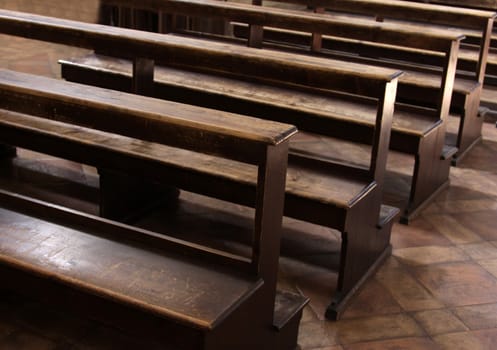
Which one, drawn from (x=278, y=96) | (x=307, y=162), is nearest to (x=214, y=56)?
(x=307, y=162)

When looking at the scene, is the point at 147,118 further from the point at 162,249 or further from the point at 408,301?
the point at 408,301

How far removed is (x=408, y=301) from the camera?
2781mm

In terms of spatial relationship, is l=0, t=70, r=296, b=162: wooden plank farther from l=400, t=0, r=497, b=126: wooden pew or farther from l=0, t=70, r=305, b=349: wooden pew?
l=400, t=0, r=497, b=126: wooden pew

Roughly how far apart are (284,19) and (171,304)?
83.3 inches

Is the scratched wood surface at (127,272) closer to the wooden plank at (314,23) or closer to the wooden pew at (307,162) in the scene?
the wooden pew at (307,162)

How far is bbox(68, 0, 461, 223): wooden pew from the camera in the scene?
341cm

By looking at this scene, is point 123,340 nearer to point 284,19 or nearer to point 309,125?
point 309,125

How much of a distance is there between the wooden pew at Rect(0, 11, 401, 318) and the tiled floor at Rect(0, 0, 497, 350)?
0.31 ft

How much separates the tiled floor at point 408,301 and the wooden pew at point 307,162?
0.09 meters

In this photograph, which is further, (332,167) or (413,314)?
(332,167)

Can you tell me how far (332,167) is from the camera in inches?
115

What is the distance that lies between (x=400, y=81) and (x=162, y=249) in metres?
2.35

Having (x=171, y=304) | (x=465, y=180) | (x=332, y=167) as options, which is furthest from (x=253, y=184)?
(x=465, y=180)

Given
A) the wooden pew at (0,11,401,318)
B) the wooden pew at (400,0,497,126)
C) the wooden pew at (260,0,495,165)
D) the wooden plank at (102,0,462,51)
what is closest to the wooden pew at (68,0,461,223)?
the wooden plank at (102,0,462,51)
